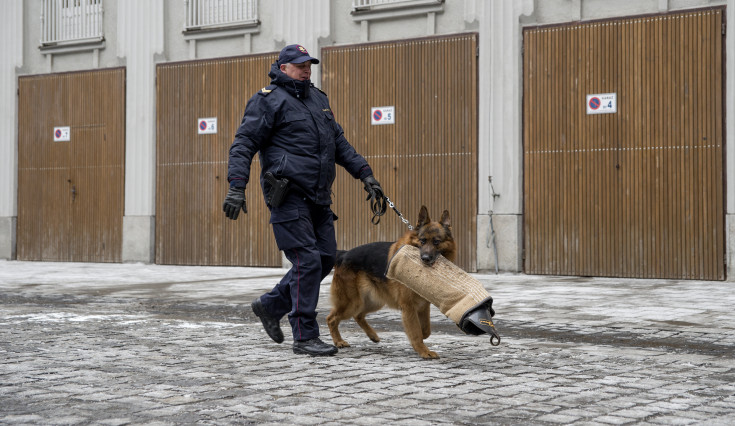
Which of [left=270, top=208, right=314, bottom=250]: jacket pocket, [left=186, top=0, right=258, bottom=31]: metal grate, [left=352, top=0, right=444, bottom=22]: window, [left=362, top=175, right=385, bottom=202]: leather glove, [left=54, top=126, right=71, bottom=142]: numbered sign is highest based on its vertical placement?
[left=186, top=0, right=258, bottom=31]: metal grate

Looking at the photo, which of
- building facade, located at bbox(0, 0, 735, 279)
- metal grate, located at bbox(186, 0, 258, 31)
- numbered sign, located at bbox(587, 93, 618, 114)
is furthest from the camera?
metal grate, located at bbox(186, 0, 258, 31)

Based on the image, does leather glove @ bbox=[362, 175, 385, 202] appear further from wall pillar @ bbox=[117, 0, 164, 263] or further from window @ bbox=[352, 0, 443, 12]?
wall pillar @ bbox=[117, 0, 164, 263]

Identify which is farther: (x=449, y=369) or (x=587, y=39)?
(x=587, y=39)

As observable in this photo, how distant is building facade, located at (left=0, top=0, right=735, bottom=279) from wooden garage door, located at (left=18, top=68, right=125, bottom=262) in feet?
0.13

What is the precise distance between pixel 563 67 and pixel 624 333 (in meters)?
7.32

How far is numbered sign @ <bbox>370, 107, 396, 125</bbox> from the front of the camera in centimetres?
1564

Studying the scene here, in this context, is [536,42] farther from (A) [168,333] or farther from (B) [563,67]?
(A) [168,333]

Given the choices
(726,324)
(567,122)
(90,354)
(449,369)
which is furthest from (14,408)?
(567,122)

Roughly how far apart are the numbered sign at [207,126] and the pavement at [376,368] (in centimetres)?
713

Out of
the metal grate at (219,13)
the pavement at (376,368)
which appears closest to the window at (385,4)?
the metal grate at (219,13)

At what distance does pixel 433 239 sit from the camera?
622 cm

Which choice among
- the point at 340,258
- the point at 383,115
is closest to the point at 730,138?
the point at 383,115

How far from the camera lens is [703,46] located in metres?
13.2

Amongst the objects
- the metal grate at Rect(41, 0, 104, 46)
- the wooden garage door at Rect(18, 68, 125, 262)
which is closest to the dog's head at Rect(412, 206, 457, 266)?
the wooden garage door at Rect(18, 68, 125, 262)
